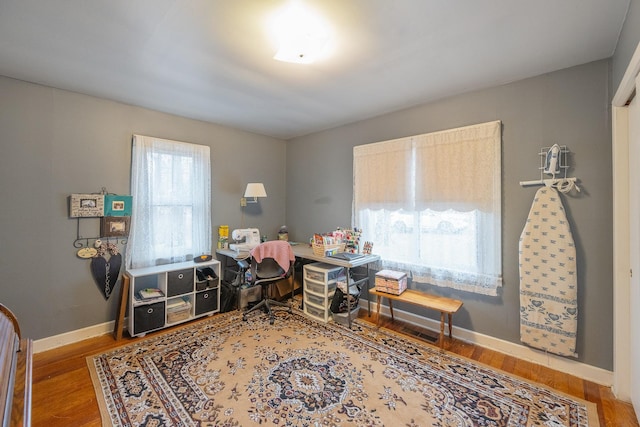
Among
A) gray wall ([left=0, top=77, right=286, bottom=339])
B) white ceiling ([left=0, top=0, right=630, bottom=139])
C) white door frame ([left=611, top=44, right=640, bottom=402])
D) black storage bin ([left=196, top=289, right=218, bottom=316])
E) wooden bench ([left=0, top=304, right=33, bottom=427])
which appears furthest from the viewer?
black storage bin ([left=196, top=289, right=218, bottom=316])

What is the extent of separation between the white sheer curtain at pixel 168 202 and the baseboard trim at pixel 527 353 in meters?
2.71

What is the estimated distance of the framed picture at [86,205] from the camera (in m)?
2.60

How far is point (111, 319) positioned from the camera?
2.86m

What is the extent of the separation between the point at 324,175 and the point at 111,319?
2965 mm

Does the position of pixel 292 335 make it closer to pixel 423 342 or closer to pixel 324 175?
pixel 423 342

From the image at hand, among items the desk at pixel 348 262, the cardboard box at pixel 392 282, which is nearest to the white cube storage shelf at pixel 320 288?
the desk at pixel 348 262

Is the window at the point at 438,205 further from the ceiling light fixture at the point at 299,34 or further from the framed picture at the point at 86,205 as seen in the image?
the framed picture at the point at 86,205

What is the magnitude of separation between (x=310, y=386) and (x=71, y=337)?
239cm

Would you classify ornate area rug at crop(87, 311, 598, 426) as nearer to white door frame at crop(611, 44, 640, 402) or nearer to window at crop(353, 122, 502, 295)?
white door frame at crop(611, 44, 640, 402)

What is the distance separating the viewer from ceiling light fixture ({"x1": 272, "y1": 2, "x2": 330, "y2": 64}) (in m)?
1.55

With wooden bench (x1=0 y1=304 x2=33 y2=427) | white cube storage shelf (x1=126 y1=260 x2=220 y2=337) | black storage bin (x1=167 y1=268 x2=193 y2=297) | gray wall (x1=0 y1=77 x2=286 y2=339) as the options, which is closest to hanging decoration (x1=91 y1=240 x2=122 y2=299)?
gray wall (x1=0 y1=77 x2=286 y2=339)

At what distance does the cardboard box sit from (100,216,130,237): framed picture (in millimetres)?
2714

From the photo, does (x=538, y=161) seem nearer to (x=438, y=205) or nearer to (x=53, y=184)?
(x=438, y=205)

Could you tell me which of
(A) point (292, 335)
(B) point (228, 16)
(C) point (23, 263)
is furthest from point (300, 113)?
(C) point (23, 263)
